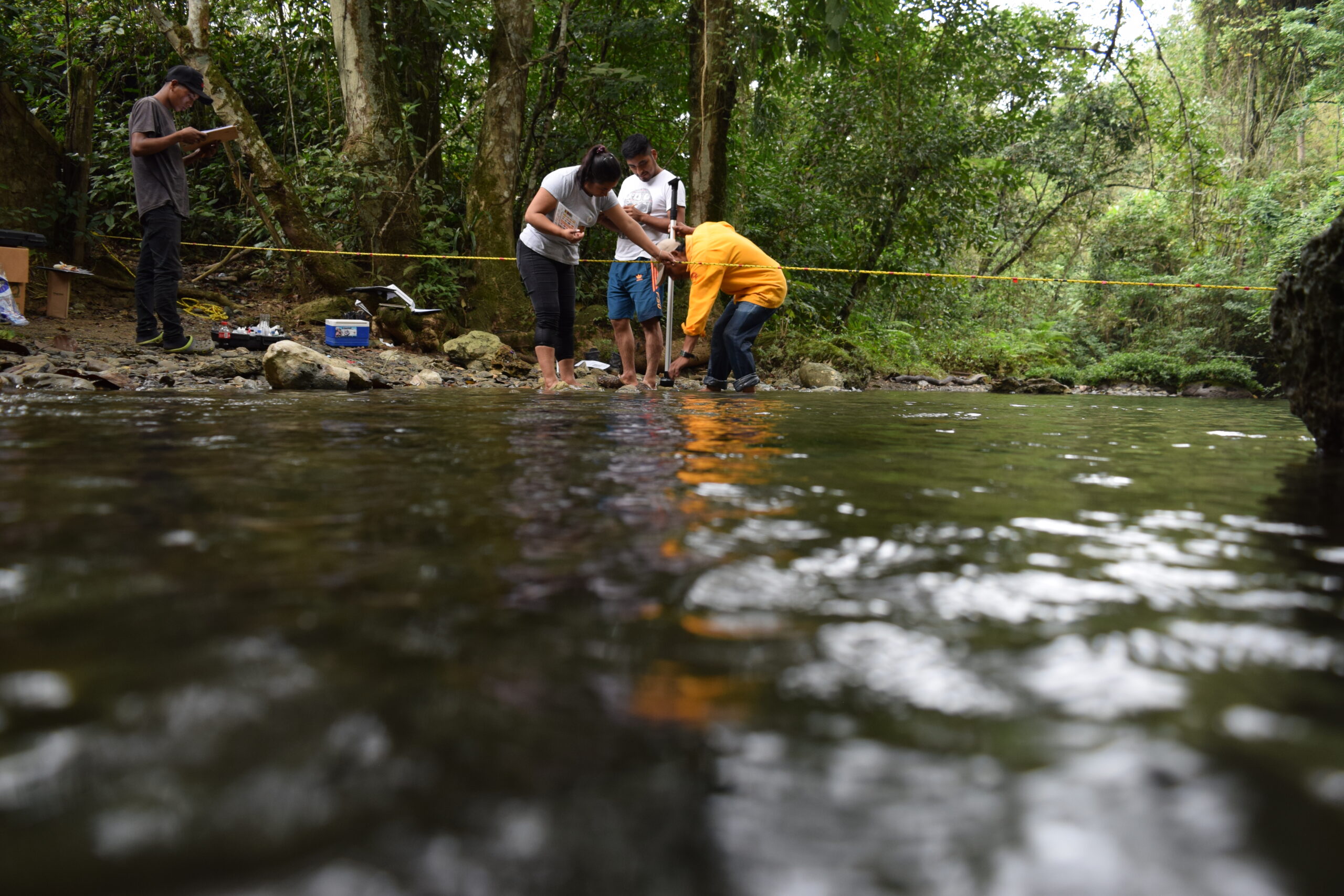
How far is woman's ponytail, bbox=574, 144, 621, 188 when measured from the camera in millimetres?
6059

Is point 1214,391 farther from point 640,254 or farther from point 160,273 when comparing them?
point 160,273

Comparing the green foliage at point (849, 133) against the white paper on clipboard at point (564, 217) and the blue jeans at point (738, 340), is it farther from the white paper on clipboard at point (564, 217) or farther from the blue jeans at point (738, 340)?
the white paper on clipboard at point (564, 217)

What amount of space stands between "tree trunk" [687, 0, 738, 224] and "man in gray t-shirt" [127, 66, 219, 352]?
18.1 ft

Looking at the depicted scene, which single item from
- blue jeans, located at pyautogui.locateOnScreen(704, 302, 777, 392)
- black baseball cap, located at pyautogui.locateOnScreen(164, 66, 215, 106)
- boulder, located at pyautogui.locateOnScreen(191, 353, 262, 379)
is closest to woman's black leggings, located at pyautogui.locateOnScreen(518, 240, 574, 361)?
blue jeans, located at pyautogui.locateOnScreen(704, 302, 777, 392)

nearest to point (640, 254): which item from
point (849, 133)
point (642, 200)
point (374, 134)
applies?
point (642, 200)

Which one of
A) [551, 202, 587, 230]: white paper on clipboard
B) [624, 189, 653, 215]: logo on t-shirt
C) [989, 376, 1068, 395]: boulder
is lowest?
[989, 376, 1068, 395]: boulder

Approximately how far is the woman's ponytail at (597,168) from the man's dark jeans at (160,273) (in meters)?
3.19

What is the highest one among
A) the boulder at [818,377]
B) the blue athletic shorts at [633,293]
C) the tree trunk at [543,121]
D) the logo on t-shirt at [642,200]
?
the tree trunk at [543,121]

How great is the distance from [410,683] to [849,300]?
1416cm

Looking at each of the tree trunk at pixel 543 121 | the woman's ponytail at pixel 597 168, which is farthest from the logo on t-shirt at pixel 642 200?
the tree trunk at pixel 543 121

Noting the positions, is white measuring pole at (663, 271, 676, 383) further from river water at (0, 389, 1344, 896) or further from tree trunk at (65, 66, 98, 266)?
tree trunk at (65, 66, 98, 266)

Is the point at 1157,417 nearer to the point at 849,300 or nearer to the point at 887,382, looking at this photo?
the point at 887,382

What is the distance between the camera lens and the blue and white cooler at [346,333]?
9031 mm

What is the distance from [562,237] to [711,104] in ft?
17.6
